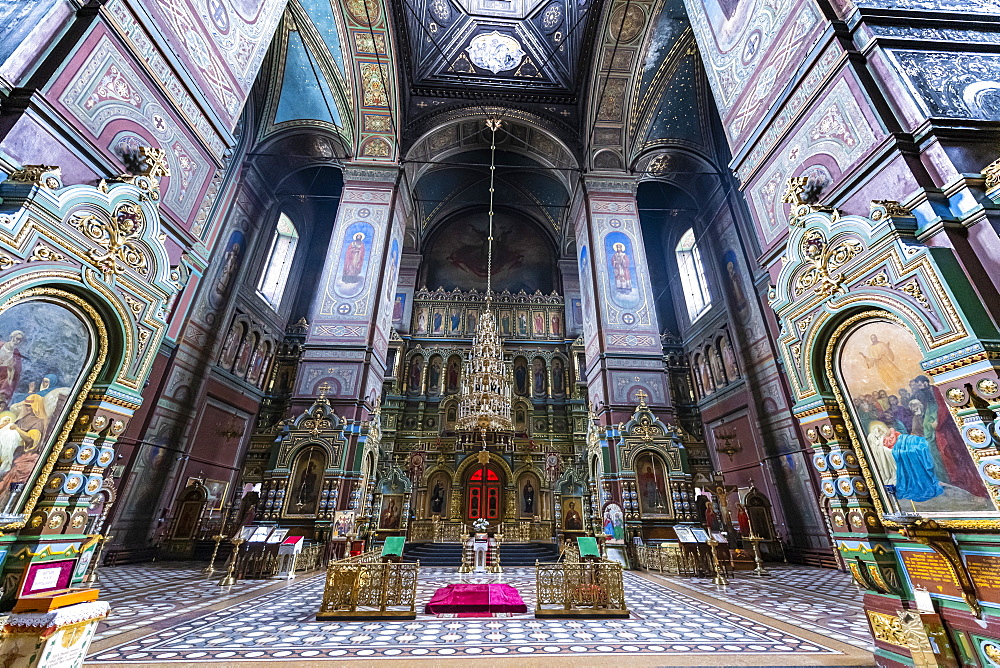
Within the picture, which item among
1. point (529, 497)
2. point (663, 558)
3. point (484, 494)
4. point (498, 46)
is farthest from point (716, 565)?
point (498, 46)

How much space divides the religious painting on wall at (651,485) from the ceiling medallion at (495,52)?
15.2 m

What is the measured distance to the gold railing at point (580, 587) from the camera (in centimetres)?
519

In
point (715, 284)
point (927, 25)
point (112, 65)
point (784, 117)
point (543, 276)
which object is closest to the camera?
point (112, 65)

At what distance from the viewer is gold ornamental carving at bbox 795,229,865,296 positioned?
3.22m

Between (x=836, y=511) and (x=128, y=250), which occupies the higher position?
(x=128, y=250)

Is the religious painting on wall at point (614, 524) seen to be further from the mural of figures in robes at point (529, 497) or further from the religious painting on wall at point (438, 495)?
the religious painting on wall at point (438, 495)

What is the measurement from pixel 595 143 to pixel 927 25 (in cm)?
1123

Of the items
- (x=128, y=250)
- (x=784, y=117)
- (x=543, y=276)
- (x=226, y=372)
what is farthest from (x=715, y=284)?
(x=226, y=372)

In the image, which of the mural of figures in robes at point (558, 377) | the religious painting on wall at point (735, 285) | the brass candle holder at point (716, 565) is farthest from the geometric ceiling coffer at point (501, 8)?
the brass candle holder at point (716, 565)

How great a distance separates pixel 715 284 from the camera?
14.8 metres

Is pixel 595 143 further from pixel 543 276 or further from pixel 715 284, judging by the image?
pixel 543 276

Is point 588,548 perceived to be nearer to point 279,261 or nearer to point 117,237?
point 117,237

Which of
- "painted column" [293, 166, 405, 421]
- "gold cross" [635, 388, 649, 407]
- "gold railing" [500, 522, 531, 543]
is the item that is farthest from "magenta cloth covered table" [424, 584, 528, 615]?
"gold railing" [500, 522, 531, 543]

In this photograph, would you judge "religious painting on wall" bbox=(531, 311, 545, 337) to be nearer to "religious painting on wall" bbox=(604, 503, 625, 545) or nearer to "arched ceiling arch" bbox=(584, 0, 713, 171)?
"arched ceiling arch" bbox=(584, 0, 713, 171)
